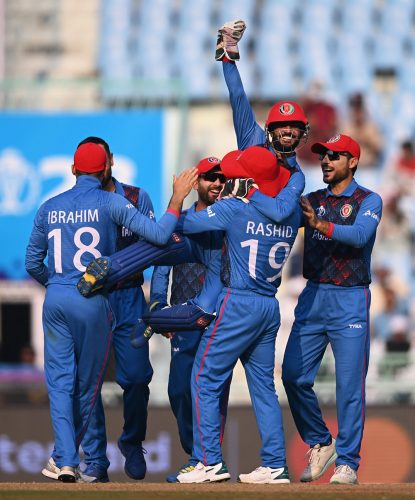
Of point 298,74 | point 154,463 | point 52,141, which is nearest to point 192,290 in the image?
point 154,463

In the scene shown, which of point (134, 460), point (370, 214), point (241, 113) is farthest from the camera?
point (134, 460)

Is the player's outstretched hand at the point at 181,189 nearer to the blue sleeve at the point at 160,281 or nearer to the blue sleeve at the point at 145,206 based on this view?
the blue sleeve at the point at 145,206

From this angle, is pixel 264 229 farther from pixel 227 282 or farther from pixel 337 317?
pixel 337 317

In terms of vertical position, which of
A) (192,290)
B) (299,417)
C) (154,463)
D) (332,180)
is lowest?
(154,463)

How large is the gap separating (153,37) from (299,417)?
1262cm

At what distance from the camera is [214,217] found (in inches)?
327

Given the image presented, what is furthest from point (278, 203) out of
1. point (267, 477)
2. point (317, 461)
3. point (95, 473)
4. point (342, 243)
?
point (95, 473)

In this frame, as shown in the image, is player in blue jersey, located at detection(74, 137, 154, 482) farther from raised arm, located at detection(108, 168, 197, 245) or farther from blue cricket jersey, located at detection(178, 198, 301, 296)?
blue cricket jersey, located at detection(178, 198, 301, 296)

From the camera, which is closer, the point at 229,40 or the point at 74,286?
the point at 74,286

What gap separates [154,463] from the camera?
1439cm

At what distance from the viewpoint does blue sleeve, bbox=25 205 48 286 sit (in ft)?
28.2

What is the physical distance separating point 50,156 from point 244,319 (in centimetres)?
1035

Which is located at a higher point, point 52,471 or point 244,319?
point 244,319

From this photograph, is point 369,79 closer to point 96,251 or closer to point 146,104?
point 146,104
